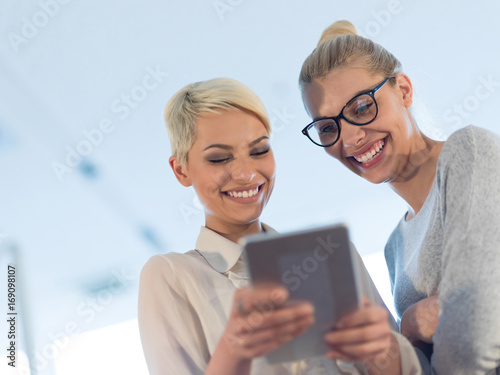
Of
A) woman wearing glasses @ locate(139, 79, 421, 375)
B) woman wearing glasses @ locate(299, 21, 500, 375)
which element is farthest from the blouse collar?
woman wearing glasses @ locate(299, 21, 500, 375)

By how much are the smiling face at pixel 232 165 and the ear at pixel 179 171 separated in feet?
0.12

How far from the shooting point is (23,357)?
2201 mm

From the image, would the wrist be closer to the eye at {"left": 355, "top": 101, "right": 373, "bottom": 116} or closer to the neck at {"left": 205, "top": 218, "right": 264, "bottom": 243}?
the neck at {"left": 205, "top": 218, "right": 264, "bottom": 243}

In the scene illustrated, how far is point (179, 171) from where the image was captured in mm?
1372

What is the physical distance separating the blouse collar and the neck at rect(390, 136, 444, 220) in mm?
644

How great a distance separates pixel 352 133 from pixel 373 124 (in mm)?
66

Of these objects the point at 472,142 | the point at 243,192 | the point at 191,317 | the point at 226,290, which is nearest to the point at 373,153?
the point at 472,142

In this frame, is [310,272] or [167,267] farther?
[167,267]

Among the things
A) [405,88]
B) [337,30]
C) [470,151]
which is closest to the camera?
[470,151]

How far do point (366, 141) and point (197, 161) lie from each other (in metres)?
0.54

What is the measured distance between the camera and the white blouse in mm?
1072

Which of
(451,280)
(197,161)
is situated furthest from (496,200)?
(197,161)

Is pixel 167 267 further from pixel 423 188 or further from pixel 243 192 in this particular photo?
pixel 423 188

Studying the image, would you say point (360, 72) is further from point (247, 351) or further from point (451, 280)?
point (247, 351)
